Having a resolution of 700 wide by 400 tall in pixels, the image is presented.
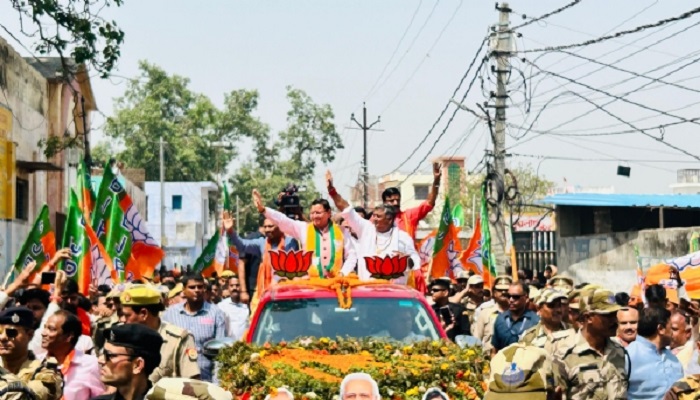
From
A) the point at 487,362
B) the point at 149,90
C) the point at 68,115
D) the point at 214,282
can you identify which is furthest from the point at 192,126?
the point at 487,362

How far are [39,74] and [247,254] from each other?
15.5 m

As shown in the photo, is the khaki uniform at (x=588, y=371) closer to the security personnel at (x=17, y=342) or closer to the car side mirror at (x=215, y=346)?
the car side mirror at (x=215, y=346)

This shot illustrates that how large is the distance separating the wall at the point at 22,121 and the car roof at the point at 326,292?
14078mm

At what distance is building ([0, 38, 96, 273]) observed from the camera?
24234mm

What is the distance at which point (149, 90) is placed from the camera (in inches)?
3167

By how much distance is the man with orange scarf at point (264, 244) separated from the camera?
1233 centimetres

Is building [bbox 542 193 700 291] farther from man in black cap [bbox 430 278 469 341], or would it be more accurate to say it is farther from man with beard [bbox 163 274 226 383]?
man with beard [bbox 163 274 226 383]

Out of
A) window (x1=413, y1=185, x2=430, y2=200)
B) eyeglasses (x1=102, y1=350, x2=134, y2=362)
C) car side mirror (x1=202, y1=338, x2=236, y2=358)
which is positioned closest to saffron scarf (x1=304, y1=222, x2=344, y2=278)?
car side mirror (x1=202, y1=338, x2=236, y2=358)

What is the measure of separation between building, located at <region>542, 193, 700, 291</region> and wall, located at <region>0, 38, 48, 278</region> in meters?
12.3

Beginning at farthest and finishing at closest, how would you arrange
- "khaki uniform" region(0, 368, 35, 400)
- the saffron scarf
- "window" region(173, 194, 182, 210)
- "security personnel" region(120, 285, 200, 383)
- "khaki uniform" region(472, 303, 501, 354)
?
"window" region(173, 194, 182, 210) → "khaki uniform" region(472, 303, 501, 354) → the saffron scarf → "security personnel" region(120, 285, 200, 383) → "khaki uniform" region(0, 368, 35, 400)

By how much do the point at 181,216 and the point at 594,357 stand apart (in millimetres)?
70516

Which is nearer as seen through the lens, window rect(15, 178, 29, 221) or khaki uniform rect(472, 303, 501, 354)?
khaki uniform rect(472, 303, 501, 354)

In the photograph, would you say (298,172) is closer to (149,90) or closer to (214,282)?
(149,90)

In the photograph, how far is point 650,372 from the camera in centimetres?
852
